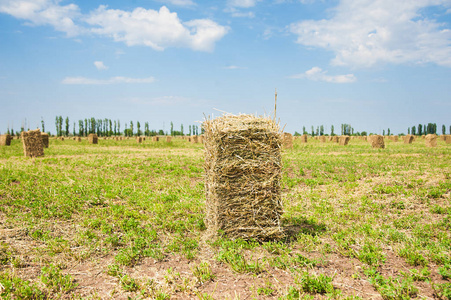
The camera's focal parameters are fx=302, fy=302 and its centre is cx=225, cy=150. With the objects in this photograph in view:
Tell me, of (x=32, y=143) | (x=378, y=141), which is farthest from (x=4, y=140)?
(x=378, y=141)

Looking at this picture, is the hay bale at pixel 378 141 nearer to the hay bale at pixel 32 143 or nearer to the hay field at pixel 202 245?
the hay field at pixel 202 245

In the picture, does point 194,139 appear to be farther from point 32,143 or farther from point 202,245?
point 202,245

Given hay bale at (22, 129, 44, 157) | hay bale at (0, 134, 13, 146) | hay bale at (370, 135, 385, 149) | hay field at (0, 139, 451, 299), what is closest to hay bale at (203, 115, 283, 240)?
hay field at (0, 139, 451, 299)

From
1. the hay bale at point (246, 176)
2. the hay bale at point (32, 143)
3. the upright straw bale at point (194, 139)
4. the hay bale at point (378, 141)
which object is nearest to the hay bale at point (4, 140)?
the hay bale at point (32, 143)

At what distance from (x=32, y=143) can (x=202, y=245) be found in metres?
16.4

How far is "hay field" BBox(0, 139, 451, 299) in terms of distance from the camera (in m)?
4.44

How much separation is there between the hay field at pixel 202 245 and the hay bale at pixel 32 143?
26.5 feet

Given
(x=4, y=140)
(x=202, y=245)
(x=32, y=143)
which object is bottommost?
(x=202, y=245)

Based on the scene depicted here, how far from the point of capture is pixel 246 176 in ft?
19.6

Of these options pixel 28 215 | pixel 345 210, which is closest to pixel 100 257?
pixel 28 215

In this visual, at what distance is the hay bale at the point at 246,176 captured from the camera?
5902 millimetres

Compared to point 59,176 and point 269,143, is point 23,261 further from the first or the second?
point 59,176

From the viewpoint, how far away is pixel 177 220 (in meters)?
7.49

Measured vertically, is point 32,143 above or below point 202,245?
above
